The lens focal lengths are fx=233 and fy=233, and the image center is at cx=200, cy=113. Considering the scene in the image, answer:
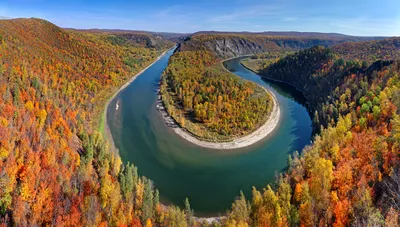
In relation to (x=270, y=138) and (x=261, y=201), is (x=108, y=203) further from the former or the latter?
(x=270, y=138)

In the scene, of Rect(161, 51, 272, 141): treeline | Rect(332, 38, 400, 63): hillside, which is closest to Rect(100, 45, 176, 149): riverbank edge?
Rect(161, 51, 272, 141): treeline

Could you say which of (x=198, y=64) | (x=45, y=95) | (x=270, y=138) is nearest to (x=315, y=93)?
(x=270, y=138)

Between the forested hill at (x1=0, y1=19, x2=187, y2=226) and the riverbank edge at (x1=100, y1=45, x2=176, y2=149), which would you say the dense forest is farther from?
the riverbank edge at (x1=100, y1=45, x2=176, y2=149)

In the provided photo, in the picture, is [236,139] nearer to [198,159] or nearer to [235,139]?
[235,139]

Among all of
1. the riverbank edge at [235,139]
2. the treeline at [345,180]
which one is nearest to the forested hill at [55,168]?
the treeline at [345,180]

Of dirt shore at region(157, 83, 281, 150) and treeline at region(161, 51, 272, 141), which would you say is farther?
treeline at region(161, 51, 272, 141)

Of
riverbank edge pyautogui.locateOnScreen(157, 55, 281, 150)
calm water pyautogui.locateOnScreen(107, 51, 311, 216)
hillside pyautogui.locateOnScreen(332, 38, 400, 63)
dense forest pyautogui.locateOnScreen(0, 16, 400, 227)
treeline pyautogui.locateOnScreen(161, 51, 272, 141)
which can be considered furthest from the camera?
hillside pyautogui.locateOnScreen(332, 38, 400, 63)

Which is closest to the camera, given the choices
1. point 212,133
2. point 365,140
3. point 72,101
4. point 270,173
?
point 365,140
